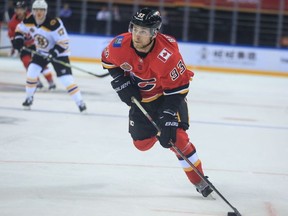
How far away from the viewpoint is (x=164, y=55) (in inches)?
146

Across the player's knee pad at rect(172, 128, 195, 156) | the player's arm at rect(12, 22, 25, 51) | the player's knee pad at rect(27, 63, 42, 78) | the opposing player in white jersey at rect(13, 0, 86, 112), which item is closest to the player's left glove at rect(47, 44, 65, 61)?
the opposing player in white jersey at rect(13, 0, 86, 112)

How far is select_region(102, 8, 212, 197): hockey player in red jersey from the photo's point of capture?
12.1 ft

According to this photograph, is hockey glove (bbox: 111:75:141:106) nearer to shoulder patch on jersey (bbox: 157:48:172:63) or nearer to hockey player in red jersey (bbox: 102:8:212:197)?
hockey player in red jersey (bbox: 102:8:212:197)

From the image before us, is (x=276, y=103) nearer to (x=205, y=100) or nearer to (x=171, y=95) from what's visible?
(x=205, y=100)

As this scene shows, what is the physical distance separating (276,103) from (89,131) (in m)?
3.91

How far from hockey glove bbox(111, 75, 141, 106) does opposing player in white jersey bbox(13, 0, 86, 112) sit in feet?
10.9

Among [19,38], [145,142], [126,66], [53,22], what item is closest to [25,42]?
[19,38]

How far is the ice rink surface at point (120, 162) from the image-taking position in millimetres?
3693

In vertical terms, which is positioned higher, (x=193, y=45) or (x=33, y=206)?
(x=33, y=206)

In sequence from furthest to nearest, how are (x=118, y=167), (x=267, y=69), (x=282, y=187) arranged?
(x=267, y=69) < (x=118, y=167) < (x=282, y=187)

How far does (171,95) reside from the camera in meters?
3.77

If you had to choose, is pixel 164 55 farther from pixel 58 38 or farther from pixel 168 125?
pixel 58 38

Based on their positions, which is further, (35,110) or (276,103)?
(276,103)

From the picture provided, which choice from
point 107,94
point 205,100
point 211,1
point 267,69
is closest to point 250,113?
point 205,100
